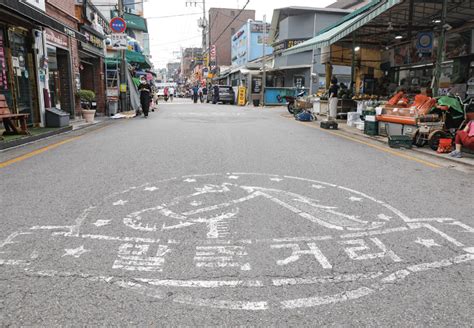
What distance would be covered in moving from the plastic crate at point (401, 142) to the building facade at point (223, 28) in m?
67.9

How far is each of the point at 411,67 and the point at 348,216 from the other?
14814 mm

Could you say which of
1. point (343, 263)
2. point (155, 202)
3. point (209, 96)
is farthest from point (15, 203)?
point (209, 96)

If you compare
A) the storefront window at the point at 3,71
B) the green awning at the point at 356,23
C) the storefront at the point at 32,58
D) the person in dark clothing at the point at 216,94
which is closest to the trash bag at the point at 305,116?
the green awning at the point at 356,23

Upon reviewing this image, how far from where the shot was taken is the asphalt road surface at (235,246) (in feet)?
7.98

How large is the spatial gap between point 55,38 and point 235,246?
1385 centimetres

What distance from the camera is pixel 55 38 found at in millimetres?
14156

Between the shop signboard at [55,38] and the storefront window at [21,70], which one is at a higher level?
the shop signboard at [55,38]

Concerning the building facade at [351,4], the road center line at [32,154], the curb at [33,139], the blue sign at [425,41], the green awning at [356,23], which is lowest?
the road center line at [32,154]

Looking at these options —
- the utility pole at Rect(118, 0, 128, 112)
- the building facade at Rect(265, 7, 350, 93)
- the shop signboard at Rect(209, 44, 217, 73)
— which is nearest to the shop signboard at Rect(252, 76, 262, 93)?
the building facade at Rect(265, 7, 350, 93)

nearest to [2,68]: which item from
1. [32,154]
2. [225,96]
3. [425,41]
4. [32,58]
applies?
[32,58]

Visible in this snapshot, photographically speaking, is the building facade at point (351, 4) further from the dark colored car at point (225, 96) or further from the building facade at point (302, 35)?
the dark colored car at point (225, 96)

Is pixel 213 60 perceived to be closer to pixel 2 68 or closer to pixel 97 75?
pixel 97 75

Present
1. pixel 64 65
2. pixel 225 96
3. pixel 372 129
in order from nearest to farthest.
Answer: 1. pixel 372 129
2. pixel 64 65
3. pixel 225 96

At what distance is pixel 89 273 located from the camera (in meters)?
2.88
